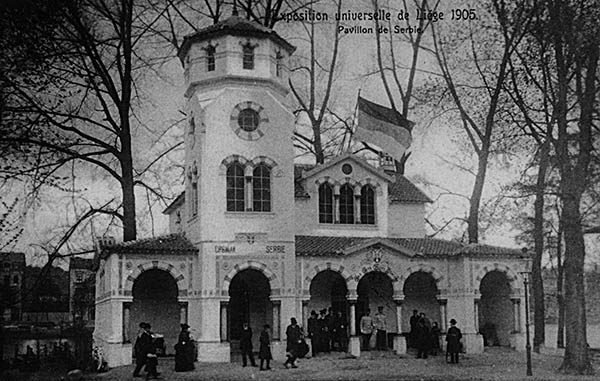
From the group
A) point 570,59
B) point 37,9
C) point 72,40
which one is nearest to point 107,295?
point 72,40

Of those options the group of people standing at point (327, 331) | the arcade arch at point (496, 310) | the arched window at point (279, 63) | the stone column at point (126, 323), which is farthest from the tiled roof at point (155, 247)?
the arcade arch at point (496, 310)

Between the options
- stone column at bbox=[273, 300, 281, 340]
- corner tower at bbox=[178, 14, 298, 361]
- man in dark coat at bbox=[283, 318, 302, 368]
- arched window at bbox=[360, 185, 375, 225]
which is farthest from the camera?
arched window at bbox=[360, 185, 375, 225]

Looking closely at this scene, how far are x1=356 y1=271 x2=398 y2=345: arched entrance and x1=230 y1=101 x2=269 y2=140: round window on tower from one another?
22.1ft

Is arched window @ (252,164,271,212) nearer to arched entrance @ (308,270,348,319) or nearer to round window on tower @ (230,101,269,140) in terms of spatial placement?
round window on tower @ (230,101,269,140)

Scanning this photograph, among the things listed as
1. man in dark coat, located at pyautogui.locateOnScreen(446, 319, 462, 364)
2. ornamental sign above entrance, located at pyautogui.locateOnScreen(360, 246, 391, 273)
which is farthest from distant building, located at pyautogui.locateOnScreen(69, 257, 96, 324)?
man in dark coat, located at pyautogui.locateOnScreen(446, 319, 462, 364)

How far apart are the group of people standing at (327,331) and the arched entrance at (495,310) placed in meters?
5.52

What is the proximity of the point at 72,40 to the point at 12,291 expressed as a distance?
813 cm

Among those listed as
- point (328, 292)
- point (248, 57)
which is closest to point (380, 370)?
point (328, 292)

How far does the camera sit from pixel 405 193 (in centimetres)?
2973

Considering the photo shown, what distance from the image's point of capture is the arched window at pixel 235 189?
2455 centimetres

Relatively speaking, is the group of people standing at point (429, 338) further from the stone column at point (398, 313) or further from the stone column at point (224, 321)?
the stone column at point (224, 321)

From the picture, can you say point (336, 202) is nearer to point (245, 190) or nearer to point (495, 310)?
point (245, 190)

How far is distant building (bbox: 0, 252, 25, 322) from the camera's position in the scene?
55.1ft

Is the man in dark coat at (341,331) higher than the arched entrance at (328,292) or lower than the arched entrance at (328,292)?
lower
